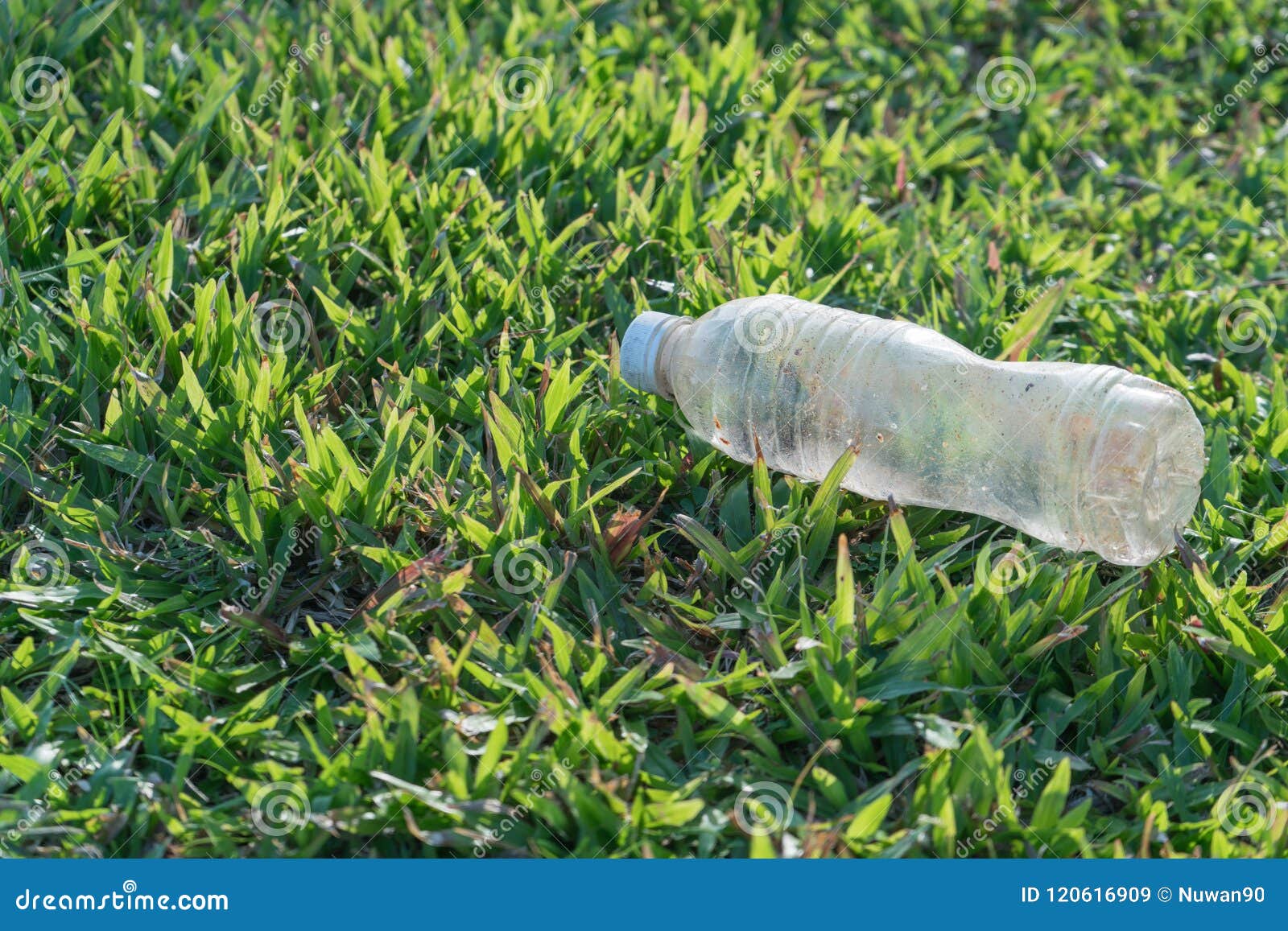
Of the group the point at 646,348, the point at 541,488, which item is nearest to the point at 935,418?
the point at 646,348

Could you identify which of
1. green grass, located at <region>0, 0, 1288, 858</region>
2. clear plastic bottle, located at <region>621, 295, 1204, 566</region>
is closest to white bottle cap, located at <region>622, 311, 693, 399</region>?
clear plastic bottle, located at <region>621, 295, 1204, 566</region>

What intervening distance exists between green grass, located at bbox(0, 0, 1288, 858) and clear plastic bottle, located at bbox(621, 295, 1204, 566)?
0.26 feet

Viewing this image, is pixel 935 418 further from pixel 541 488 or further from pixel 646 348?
pixel 541 488

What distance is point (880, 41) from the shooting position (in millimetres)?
4512

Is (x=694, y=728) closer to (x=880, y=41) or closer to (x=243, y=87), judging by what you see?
(x=243, y=87)

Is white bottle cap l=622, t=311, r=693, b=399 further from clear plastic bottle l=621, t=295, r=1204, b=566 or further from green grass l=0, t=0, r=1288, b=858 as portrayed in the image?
green grass l=0, t=0, r=1288, b=858

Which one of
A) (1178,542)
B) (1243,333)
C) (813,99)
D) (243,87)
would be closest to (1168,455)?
(1178,542)

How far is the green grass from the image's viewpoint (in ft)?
6.48

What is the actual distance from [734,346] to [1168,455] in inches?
31.8

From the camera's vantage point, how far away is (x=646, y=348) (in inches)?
101

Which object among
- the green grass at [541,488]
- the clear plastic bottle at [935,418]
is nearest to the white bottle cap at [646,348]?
the clear plastic bottle at [935,418]

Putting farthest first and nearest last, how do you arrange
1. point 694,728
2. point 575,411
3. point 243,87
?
point 243,87 → point 575,411 → point 694,728

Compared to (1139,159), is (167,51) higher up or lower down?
higher up

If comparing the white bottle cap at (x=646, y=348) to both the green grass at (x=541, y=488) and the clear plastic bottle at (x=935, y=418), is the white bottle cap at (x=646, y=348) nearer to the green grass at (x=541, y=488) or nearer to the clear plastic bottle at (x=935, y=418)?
the clear plastic bottle at (x=935, y=418)
